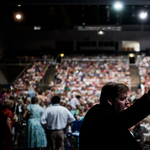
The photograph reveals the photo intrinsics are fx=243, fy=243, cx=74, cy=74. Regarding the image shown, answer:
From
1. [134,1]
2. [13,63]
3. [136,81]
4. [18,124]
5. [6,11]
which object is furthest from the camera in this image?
[6,11]

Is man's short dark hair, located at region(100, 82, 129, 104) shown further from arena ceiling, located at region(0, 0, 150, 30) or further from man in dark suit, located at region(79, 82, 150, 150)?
arena ceiling, located at region(0, 0, 150, 30)

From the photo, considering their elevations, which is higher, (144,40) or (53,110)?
(144,40)

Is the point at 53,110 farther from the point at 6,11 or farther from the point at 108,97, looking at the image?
the point at 6,11

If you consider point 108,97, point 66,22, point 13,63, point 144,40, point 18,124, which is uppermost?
point 66,22

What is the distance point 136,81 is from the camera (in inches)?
635

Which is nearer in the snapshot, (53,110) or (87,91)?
(53,110)

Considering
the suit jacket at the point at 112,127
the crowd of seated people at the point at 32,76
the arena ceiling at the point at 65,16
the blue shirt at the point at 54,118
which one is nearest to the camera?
the suit jacket at the point at 112,127

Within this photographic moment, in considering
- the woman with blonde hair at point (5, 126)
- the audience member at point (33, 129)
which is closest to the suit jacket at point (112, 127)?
the woman with blonde hair at point (5, 126)

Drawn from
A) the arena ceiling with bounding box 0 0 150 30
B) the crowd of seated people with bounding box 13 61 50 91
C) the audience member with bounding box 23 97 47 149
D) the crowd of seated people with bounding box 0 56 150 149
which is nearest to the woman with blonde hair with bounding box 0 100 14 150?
the audience member with bounding box 23 97 47 149

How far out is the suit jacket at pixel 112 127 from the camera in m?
1.27

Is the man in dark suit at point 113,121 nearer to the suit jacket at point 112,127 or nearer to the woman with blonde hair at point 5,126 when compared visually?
the suit jacket at point 112,127

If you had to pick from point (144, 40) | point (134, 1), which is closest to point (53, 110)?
point (134, 1)

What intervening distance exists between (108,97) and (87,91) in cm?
1238

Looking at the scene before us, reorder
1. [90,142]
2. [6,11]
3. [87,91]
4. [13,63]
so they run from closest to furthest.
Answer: [90,142], [87,91], [13,63], [6,11]
